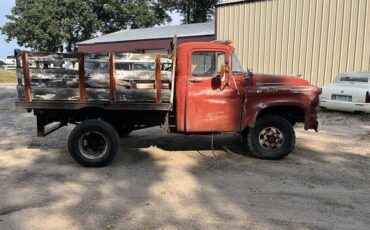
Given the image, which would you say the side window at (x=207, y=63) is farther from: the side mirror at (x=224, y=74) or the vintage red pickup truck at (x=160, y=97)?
the side mirror at (x=224, y=74)

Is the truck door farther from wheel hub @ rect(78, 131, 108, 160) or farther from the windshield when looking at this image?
wheel hub @ rect(78, 131, 108, 160)

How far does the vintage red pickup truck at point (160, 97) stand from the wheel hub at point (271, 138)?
2cm

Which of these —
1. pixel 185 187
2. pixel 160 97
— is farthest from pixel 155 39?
pixel 185 187

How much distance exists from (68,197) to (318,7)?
13.8 metres

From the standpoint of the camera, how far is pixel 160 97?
682 centimetres

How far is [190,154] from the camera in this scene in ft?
25.9

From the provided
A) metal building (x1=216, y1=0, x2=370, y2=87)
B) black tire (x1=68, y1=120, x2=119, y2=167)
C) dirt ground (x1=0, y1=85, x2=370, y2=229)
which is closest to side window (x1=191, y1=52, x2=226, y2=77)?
dirt ground (x1=0, y1=85, x2=370, y2=229)

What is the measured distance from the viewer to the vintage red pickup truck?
672 cm

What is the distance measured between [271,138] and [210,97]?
1.37 m

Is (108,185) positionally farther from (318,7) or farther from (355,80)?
(318,7)

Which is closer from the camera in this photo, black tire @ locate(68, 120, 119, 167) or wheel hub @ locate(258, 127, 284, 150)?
black tire @ locate(68, 120, 119, 167)

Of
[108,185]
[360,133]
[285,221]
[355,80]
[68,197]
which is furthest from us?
[355,80]

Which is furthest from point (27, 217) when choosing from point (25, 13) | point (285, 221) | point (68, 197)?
point (25, 13)

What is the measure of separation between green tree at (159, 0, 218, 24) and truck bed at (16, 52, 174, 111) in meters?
45.3
